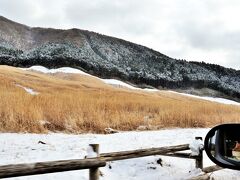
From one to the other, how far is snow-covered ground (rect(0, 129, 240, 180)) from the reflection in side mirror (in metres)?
5.13

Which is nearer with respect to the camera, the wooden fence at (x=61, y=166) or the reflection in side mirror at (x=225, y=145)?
the reflection in side mirror at (x=225, y=145)

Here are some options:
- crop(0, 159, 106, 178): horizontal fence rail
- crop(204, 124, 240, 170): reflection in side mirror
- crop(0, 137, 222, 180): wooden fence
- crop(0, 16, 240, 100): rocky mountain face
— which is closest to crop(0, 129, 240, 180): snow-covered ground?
crop(0, 137, 222, 180): wooden fence

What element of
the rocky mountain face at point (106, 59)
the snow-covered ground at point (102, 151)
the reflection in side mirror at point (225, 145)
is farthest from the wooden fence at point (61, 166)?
the rocky mountain face at point (106, 59)

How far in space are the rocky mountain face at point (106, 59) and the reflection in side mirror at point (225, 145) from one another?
70.7m

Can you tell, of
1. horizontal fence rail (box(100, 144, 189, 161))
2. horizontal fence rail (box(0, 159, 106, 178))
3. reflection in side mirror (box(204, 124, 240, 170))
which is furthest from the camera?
horizontal fence rail (box(100, 144, 189, 161))

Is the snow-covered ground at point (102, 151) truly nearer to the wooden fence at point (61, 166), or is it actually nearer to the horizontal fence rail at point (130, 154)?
the horizontal fence rail at point (130, 154)

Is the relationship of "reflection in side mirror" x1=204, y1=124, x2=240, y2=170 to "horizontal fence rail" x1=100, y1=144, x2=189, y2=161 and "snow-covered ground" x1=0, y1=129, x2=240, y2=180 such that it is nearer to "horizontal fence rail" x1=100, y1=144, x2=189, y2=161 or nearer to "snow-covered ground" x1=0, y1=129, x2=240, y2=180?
"horizontal fence rail" x1=100, y1=144, x2=189, y2=161

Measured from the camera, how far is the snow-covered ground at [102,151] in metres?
8.27

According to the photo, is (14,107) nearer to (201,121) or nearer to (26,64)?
(201,121)

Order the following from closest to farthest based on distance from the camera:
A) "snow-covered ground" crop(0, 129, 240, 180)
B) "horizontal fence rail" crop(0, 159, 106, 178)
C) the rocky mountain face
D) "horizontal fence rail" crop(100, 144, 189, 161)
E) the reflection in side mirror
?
the reflection in side mirror < "horizontal fence rail" crop(0, 159, 106, 178) < "horizontal fence rail" crop(100, 144, 189, 161) < "snow-covered ground" crop(0, 129, 240, 180) < the rocky mountain face

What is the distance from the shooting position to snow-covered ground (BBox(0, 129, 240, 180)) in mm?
8273

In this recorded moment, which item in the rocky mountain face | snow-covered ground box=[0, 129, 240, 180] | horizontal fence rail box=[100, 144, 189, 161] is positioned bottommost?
snow-covered ground box=[0, 129, 240, 180]

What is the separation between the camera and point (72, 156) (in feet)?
30.3

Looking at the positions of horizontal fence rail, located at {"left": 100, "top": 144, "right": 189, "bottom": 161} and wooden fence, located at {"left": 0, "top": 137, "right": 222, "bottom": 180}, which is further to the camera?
horizontal fence rail, located at {"left": 100, "top": 144, "right": 189, "bottom": 161}
